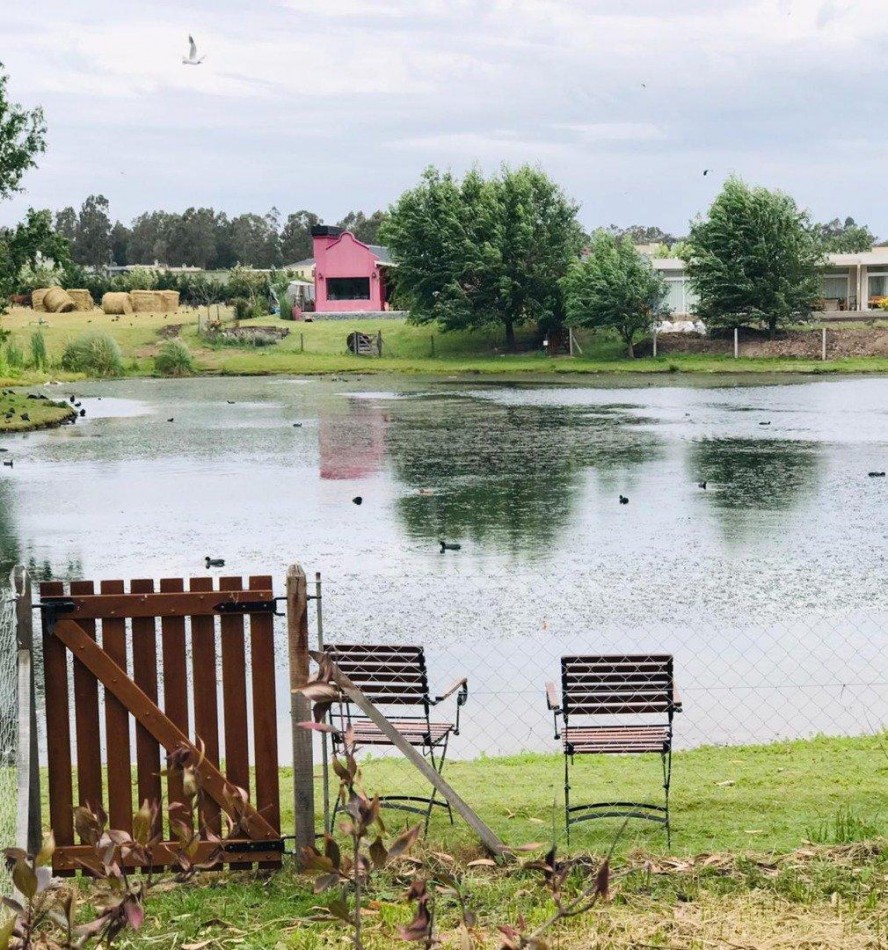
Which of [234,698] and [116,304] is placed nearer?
[234,698]

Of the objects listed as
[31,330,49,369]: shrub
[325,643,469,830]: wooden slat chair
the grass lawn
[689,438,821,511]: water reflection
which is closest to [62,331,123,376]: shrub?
[31,330,49,369]: shrub

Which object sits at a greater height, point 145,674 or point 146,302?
point 146,302

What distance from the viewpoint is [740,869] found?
22.9 feet

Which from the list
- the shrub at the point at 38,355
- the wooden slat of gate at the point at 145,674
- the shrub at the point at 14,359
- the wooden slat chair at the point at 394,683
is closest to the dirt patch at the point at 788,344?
the shrub at the point at 38,355

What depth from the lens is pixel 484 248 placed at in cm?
7944

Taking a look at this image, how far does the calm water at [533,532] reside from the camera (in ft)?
40.7

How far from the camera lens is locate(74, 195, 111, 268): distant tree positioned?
18262 cm

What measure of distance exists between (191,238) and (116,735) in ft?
569

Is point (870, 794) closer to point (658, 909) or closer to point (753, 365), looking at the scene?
point (658, 909)

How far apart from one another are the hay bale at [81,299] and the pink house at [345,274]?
1958 centimetres

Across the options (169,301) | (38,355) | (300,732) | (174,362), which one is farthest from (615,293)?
(300,732)

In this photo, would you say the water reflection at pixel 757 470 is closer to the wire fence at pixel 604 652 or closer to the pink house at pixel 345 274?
the wire fence at pixel 604 652

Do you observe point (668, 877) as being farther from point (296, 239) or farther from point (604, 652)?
point (296, 239)

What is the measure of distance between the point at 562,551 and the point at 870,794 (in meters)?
10.3
